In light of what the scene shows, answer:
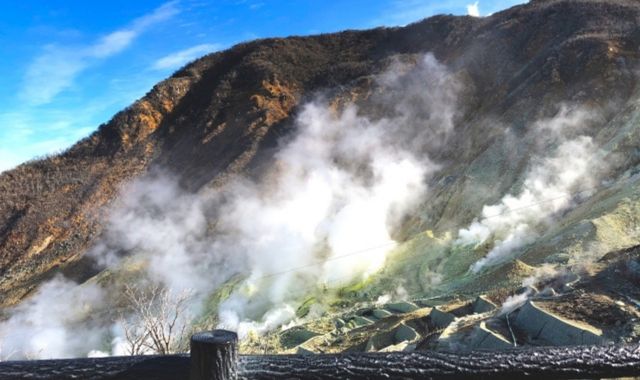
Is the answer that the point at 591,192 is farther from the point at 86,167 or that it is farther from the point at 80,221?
the point at 86,167

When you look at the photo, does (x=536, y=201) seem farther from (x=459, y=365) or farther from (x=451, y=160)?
(x=459, y=365)

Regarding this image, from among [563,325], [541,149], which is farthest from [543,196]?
[563,325]

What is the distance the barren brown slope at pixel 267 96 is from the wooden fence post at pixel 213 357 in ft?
78.1

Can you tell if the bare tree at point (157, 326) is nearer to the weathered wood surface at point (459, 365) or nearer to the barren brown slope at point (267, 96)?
the weathered wood surface at point (459, 365)

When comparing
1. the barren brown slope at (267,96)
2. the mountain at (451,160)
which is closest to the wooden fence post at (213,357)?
the mountain at (451,160)

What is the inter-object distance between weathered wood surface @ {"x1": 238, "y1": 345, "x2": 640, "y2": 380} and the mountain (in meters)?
6.23

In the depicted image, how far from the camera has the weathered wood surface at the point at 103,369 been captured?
1501 millimetres

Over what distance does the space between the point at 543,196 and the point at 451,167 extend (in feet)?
21.0

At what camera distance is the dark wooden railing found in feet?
4.87

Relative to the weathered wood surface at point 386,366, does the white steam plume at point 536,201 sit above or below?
above

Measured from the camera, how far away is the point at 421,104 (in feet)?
99.2

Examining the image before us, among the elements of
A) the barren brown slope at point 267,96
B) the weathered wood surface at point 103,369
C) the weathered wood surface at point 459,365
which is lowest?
the weathered wood surface at point 459,365

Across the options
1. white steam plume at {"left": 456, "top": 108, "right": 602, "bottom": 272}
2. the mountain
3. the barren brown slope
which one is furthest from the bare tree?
the barren brown slope

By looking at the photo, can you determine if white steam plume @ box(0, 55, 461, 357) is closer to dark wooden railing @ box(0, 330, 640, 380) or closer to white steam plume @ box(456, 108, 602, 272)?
white steam plume @ box(456, 108, 602, 272)
